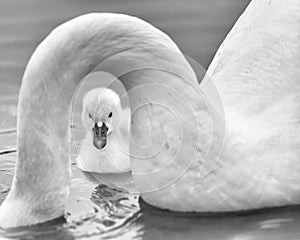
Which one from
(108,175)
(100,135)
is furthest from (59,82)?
(108,175)

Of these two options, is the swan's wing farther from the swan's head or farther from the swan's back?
the swan's back

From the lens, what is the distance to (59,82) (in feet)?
13.5

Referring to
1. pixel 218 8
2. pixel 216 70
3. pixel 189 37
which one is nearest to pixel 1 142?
pixel 216 70

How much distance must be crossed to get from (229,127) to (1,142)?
1.68m

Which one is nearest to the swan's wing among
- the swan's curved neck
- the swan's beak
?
the swan's beak

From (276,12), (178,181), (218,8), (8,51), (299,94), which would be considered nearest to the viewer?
(178,181)

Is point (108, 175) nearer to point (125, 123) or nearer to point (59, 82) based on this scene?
point (125, 123)

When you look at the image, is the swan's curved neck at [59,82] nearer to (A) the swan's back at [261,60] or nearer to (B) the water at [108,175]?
(B) the water at [108,175]

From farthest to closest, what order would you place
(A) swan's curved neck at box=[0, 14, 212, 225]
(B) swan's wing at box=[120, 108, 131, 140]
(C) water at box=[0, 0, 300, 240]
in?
1. (B) swan's wing at box=[120, 108, 131, 140]
2. (C) water at box=[0, 0, 300, 240]
3. (A) swan's curved neck at box=[0, 14, 212, 225]

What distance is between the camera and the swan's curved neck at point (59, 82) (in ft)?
13.4

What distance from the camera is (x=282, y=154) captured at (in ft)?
14.3

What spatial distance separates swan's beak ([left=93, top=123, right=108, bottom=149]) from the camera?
5.38 metres

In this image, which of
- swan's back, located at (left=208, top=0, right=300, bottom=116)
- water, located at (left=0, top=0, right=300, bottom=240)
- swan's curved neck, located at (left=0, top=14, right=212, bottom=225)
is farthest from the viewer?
swan's back, located at (left=208, top=0, right=300, bottom=116)

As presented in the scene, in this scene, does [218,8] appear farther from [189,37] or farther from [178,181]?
[178,181]
